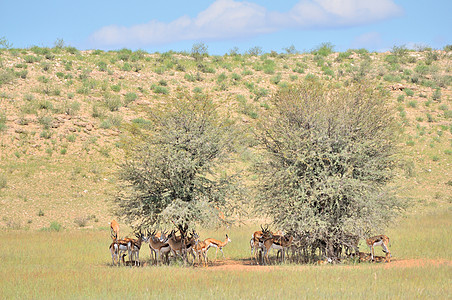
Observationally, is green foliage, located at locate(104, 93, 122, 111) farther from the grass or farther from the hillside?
the grass

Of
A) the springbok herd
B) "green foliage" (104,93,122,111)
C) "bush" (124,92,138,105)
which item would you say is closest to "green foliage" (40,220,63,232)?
the springbok herd

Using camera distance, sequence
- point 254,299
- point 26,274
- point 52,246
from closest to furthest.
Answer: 1. point 254,299
2. point 26,274
3. point 52,246

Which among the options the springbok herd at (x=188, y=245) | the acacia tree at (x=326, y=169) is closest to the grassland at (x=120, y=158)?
the springbok herd at (x=188, y=245)

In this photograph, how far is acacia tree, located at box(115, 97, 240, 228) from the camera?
1998cm

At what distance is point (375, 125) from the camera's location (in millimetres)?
22453

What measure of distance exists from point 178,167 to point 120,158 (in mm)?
23043

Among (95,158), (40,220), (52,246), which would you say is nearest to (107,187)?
(95,158)

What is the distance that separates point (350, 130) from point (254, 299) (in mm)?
10132

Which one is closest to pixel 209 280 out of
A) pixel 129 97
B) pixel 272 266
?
pixel 272 266

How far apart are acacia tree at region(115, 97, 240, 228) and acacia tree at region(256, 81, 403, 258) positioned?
1.94m

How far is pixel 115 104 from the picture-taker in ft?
165

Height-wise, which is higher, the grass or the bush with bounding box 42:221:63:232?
the bush with bounding box 42:221:63:232

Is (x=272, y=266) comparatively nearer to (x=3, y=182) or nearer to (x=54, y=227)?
(x=54, y=227)

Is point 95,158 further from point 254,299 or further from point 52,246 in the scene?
point 254,299
